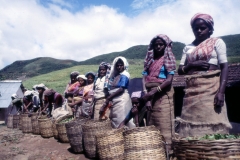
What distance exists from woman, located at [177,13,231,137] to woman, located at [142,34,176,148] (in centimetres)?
53

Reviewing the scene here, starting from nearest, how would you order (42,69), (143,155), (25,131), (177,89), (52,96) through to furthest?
(143,155) → (52,96) → (25,131) → (177,89) → (42,69)

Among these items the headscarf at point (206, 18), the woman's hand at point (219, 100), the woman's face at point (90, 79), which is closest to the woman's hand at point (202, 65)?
the woman's hand at point (219, 100)

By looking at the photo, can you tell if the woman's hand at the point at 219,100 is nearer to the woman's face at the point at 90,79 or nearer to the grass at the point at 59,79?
the woman's face at the point at 90,79

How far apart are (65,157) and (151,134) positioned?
2539 mm

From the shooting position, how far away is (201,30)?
9.61 feet

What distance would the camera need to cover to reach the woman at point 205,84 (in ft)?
8.73

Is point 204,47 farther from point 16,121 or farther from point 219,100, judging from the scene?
point 16,121

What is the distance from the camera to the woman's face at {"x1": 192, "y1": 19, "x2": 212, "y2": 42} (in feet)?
9.48

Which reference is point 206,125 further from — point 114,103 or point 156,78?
point 114,103

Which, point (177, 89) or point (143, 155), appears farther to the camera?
point (177, 89)

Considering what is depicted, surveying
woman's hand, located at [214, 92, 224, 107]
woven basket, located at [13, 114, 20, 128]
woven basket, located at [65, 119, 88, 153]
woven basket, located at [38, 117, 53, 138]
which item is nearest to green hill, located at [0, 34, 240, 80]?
woven basket, located at [13, 114, 20, 128]

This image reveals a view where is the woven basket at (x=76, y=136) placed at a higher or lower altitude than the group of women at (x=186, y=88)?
lower

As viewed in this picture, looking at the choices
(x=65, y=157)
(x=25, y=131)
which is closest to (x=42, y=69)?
(x=25, y=131)

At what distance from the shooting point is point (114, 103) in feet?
15.0
